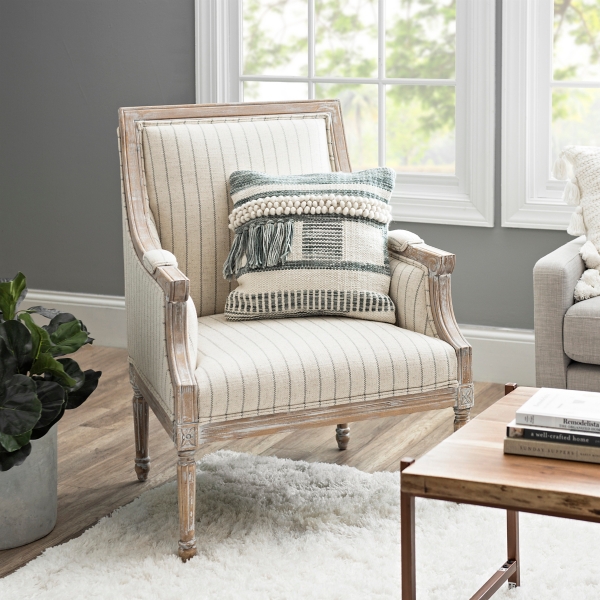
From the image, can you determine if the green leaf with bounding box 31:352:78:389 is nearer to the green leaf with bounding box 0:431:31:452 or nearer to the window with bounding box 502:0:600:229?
the green leaf with bounding box 0:431:31:452

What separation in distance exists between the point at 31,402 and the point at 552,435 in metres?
1.10

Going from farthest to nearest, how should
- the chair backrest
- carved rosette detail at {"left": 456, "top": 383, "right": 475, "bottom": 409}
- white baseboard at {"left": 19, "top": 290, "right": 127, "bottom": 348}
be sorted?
white baseboard at {"left": 19, "top": 290, "right": 127, "bottom": 348} → the chair backrest → carved rosette detail at {"left": 456, "top": 383, "right": 475, "bottom": 409}

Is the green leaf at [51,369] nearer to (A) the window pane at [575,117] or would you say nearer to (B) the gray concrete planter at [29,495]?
(B) the gray concrete planter at [29,495]

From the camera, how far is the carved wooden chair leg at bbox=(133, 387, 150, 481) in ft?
8.39

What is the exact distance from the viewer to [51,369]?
2.15 metres

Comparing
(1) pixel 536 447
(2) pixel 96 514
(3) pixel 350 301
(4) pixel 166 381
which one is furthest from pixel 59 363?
(1) pixel 536 447

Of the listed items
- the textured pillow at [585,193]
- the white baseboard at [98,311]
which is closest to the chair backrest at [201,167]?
the textured pillow at [585,193]

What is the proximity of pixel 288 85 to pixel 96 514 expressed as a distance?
2036mm

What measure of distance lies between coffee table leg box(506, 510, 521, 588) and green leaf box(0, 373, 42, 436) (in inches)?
40.3

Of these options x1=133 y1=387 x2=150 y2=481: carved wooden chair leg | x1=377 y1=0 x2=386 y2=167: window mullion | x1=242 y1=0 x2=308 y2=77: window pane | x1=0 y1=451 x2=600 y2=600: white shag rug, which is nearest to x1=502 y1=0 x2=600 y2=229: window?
x1=377 y1=0 x2=386 y2=167: window mullion

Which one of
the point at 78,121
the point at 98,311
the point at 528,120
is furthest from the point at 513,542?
the point at 78,121

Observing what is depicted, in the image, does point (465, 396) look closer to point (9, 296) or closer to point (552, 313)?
point (552, 313)

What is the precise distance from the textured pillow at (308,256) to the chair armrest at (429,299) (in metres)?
0.04

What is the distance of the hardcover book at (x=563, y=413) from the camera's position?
1.53 meters
